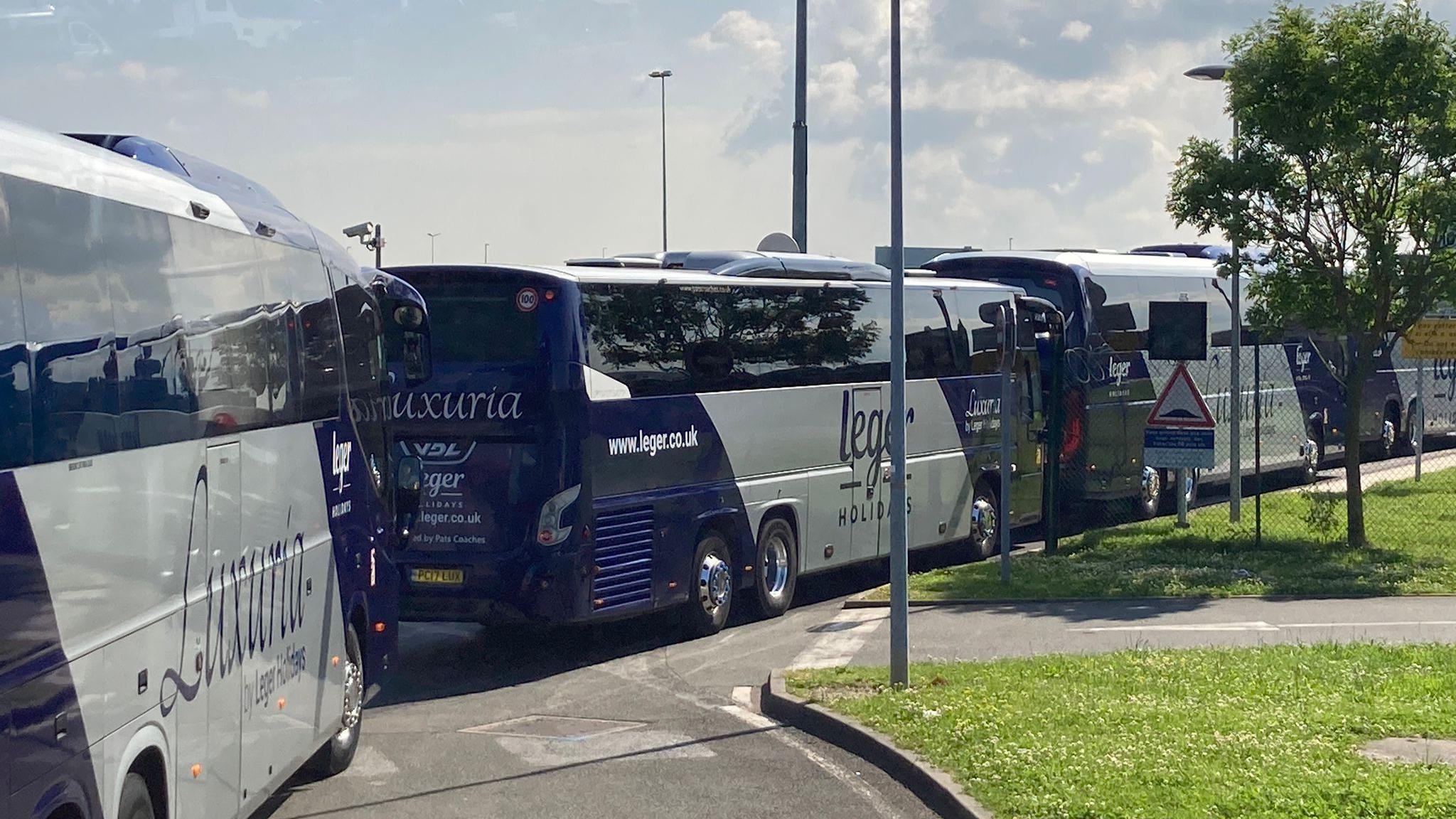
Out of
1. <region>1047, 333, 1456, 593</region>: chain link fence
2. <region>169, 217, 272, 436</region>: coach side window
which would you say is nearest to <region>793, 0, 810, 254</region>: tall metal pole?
<region>1047, 333, 1456, 593</region>: chain link fence

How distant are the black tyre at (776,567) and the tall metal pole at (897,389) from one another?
15.2ft

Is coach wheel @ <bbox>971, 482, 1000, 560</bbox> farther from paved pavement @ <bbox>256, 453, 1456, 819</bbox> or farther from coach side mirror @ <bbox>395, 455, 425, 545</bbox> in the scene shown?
coach side mirror @ <bbox>395, 455, 425, 545</bbox>

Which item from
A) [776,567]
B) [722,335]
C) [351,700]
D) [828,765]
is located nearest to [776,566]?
[776,567]

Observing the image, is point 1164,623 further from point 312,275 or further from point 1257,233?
point 312,275

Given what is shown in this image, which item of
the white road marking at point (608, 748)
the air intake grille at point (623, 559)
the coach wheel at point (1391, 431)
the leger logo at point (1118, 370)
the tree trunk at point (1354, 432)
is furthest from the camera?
the coach wheel at point (1391, 431)

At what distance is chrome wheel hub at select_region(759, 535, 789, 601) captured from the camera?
1672 cm

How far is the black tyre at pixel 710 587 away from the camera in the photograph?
607 inches

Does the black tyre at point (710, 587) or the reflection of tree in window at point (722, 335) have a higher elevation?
the reflection of tree in window at point (722, 335)

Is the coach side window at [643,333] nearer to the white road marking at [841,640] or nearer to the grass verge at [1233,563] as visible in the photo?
the white road marking at [841,640]

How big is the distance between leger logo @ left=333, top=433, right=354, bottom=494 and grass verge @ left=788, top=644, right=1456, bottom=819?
138 inches

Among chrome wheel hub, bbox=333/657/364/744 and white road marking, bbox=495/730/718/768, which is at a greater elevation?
chrome wheel hub, bbox=333/657/364/744

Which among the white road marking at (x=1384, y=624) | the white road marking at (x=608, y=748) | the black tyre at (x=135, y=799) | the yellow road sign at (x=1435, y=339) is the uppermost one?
the yellow road sign at (x=1435, y=339)

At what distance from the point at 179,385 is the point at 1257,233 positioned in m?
14.8

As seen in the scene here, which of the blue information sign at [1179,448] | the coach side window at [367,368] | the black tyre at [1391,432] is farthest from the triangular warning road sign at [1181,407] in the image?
the black tyre at [1391,432]
